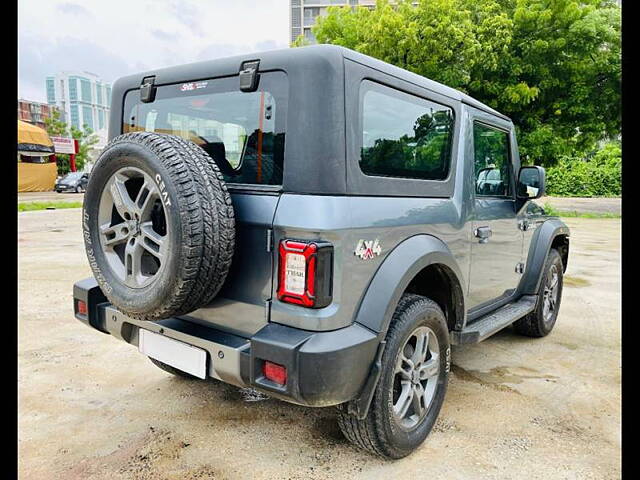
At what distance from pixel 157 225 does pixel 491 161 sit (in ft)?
7.64

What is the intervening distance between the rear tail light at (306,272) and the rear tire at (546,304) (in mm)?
2772

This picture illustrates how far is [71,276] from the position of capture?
20.9ft

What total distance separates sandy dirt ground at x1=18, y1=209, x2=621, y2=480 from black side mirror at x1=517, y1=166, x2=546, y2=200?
1328mm

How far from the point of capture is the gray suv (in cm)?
192

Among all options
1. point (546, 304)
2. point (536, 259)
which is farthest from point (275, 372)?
point (546, 304)

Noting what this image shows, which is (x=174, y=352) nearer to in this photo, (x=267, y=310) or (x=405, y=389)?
(x=267, y=310)

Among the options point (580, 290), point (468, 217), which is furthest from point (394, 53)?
point (468, 217)

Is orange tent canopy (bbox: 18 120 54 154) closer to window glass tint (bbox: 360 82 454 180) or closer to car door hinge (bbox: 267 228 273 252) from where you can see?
window glass tint (bbox: 360 82 454 180)

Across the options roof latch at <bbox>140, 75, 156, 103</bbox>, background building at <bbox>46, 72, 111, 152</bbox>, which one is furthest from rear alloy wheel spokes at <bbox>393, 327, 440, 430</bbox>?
background building at <bbox>46, 72, 111, 152</bbox>

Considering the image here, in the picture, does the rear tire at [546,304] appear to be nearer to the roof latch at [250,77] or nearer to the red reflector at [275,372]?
the red reflector at [275,372]

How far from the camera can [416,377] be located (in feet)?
8.02

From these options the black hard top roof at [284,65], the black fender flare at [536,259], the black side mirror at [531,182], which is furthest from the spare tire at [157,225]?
the black fender flare at [536,259]
